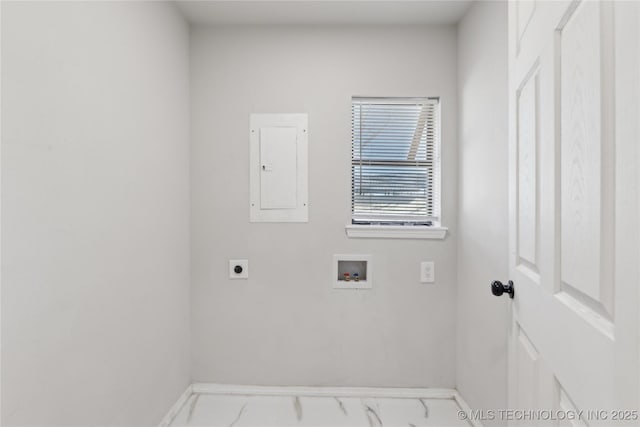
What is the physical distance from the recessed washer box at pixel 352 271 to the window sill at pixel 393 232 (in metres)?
0.14

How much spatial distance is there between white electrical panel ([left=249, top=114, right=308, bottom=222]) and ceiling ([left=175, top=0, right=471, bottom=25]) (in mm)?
564

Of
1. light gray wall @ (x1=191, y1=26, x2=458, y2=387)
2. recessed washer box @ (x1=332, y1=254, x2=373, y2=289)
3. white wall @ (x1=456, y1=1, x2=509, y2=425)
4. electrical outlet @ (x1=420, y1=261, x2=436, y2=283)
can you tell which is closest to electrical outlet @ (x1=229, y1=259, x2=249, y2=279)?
light gray wall @ (x1=191, y1=26, x2=458, y2=387)

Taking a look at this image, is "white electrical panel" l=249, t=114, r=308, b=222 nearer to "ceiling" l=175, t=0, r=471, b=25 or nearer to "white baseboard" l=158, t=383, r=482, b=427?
"ceiling" l=175, t=0, r=471, b=25

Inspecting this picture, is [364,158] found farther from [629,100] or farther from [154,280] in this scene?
[629,100]

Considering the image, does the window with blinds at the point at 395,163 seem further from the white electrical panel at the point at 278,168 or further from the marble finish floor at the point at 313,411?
the marble finish floor at the point at 313,411

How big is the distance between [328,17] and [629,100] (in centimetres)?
189

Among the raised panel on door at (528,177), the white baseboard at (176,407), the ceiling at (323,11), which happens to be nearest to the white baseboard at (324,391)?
the white baseboard at (176,407)

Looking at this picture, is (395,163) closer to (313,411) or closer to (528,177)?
(528,177)

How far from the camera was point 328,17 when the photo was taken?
6.70 ft

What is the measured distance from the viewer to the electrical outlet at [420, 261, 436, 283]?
2143mm

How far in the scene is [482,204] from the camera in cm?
179

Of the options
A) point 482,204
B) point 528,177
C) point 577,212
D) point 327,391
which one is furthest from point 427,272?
point 577,212

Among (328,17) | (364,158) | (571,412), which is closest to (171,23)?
(328,17)

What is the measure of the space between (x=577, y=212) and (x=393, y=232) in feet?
4.93
